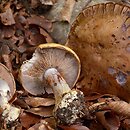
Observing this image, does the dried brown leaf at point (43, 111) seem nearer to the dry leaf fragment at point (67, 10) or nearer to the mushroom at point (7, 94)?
the mushroom at point (7, 94)

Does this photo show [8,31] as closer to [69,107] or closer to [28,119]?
[28,119]

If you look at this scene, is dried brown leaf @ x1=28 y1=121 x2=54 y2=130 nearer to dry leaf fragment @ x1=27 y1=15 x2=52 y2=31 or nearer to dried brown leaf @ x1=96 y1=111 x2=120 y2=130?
dried brown leaf @ x1=96 y1=111 x2=120 y2=130

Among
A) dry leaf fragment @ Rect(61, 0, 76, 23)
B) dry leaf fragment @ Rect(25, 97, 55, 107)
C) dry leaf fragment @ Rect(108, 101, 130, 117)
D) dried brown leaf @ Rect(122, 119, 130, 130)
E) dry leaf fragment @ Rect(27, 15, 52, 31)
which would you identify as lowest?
dry leaf fragment @ Rect(25, 97, 55, 107)

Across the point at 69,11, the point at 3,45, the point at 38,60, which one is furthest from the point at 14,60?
Answer: the point at 69,11

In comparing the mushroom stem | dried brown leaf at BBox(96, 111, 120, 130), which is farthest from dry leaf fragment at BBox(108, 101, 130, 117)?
the mushroom stem

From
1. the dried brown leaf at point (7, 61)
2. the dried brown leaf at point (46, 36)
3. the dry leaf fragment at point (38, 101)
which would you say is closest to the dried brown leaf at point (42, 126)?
the dry leaf fragment at point (38, 101)

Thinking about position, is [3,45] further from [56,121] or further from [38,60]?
[56,121]
